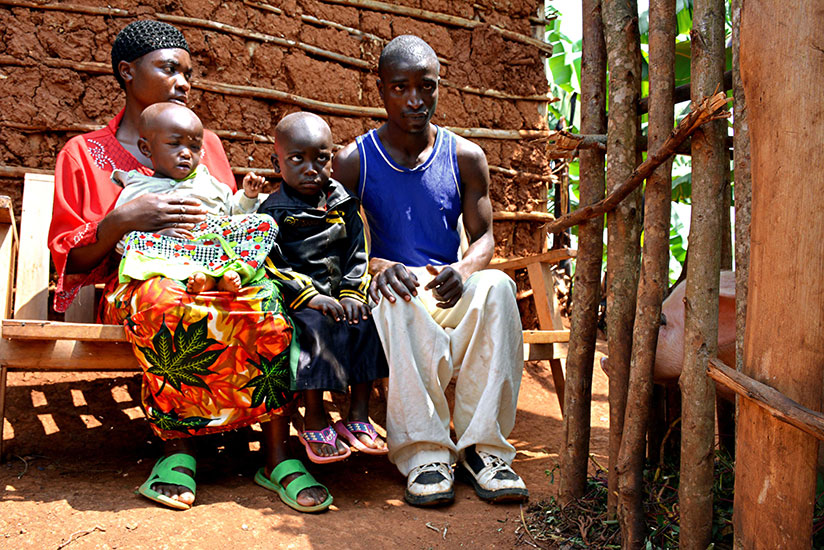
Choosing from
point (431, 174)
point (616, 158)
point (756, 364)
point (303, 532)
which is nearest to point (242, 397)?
point (303, 532)

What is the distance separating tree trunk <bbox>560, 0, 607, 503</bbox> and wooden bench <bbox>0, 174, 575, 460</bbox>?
69cm

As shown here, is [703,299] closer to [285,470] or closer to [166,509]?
[285,470]

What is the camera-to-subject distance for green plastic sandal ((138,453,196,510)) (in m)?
2.57

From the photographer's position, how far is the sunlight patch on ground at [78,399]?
12.3 ft

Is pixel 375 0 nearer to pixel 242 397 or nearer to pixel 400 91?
pixel 400 91

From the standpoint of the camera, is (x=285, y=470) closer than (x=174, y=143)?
Yes

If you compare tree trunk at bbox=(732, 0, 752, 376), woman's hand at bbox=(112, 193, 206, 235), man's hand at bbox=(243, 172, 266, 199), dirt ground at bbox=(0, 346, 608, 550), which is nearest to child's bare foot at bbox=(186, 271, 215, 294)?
woman's hand at bbox=(112, 193, 206, 235)

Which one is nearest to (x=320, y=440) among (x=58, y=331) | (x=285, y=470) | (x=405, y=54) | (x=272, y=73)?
(x=285, y=470)

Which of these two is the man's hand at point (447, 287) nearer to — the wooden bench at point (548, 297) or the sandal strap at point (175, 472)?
the wooden bench at point (548, 297)

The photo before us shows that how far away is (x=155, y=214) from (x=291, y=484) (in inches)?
44.7

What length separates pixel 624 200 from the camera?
241 cm

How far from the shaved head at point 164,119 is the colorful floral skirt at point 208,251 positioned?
42cm

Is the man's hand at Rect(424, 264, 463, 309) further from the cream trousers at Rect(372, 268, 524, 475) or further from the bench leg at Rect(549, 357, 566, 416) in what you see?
the bench leg at Rect(549, 357, 566, 416)

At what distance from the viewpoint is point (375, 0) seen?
15.0 ft
